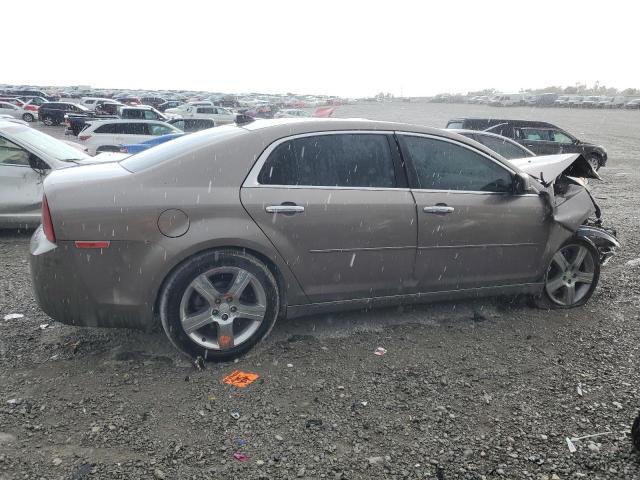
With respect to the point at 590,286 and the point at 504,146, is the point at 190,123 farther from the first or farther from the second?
the point at 590,286

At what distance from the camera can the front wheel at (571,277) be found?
178 inches

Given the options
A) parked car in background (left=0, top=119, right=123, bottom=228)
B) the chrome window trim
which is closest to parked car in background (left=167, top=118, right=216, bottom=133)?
parked car in background (left=0, top=119, right=123, bottom=228)

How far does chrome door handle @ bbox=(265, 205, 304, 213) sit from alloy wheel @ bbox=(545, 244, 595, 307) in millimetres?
2421

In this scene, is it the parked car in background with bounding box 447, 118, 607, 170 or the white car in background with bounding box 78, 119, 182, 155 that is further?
the parked car in background with bounding box 447, 118, 607, 170

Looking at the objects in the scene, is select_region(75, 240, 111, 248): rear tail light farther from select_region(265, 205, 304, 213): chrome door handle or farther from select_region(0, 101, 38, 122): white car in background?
select_region(0, 101, 38, 122): white car in background

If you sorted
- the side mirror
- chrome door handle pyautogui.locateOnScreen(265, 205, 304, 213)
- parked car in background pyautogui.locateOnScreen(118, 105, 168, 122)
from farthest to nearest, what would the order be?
parked car in background pyautogui.locateOnScreen(118, 105, 168, 122)
the side mirror
chrome door handle pyautogui.locateOnScreen(265, 205, 304, 213)

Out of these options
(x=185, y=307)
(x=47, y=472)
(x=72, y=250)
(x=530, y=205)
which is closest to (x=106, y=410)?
(x=47, y=472)

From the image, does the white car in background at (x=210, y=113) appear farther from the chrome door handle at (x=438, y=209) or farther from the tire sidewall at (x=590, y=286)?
the chrome door handle at (x=438, y=209)

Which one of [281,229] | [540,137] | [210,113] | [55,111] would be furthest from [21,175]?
[55,111]

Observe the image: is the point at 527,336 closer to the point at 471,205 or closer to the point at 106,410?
the point at 471,205

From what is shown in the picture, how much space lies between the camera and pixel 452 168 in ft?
13.2

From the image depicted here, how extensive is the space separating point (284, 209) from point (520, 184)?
199 cm

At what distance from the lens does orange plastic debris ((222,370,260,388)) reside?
10.7 ft

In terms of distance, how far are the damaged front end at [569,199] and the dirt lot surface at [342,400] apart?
732 millimetres
